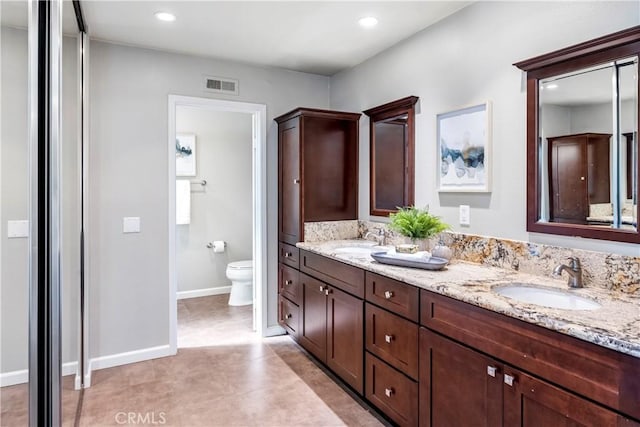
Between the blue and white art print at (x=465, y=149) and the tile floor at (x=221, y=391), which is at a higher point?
the blue and white art print at (x=465, y=149)

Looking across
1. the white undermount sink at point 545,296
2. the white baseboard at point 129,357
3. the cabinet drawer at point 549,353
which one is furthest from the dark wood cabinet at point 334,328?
the white baseboard at point 129,357

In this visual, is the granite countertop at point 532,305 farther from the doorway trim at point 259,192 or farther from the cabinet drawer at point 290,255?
the doorway trim at point 259,192

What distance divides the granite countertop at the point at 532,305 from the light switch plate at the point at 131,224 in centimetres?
164

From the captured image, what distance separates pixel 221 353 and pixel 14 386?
2257 millimetres

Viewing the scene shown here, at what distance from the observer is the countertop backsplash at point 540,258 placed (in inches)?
67.0

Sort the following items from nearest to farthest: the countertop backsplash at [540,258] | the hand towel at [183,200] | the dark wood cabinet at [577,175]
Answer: the countertop backsplash at [540,258] → the dark wood cabinet at [577,175] → the hand towel at [183,200]

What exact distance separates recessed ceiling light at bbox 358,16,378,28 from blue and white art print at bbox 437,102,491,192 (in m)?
0.76

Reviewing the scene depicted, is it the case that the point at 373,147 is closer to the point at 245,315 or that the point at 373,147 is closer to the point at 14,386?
the point at 245,315

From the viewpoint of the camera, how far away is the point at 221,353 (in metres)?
3.30

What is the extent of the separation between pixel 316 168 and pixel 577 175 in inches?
75.3

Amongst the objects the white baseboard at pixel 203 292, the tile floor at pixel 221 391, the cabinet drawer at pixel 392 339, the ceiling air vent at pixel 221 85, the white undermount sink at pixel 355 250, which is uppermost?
the ceiling air vent at pixel 221 85

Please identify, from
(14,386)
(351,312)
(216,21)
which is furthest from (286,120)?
(14,386)

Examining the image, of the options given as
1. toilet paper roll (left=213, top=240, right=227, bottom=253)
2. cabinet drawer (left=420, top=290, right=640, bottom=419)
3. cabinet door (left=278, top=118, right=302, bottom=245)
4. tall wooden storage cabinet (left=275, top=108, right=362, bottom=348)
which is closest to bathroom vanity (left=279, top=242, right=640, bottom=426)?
cabinet drawer (left=420, top=290, right=640, bottom=419)

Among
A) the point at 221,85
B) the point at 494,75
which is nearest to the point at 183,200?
the point at 221,85
